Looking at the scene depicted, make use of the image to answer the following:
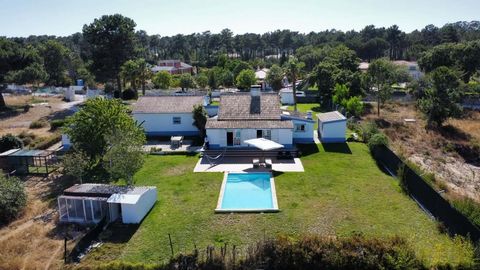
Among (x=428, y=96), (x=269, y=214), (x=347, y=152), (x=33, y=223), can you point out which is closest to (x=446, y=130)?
(x=428, y=96)

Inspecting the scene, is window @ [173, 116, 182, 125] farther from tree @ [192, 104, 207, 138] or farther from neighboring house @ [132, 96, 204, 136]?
tree @ [192, 104, 207, 138]

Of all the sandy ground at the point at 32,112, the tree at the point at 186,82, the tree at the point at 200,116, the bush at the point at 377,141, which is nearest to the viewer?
the bush at the point at 377,141

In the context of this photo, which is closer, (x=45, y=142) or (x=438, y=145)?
(x=45, y=142)

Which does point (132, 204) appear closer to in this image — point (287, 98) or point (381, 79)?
point (287, 98)

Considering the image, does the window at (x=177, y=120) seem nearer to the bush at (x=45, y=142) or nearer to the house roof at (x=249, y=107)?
the house roof at (x=249, y=107)

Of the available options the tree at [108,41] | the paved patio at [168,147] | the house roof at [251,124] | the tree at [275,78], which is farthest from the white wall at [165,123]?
the tree at [275,78]

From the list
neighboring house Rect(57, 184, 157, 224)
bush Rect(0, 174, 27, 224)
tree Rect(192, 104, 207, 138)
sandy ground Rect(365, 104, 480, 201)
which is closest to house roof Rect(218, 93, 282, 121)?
tree Rect(192, 104, 207, 138)

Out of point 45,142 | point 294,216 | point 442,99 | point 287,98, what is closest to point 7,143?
point 45,142
